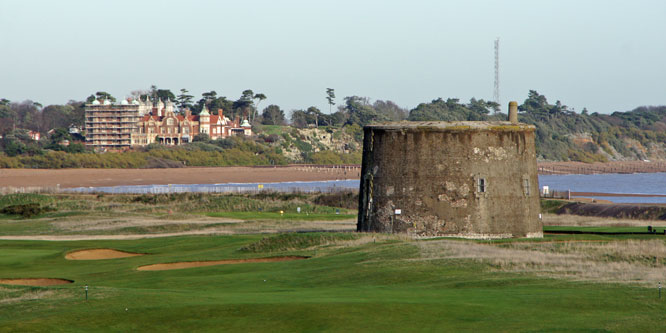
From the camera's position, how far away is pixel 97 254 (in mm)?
46500

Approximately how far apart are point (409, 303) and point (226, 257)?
19983 millimetres

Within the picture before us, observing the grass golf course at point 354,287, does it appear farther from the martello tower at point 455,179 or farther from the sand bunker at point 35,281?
the martello tower at point 455,179

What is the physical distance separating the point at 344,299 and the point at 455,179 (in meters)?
20.7

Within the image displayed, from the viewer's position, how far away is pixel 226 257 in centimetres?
4003

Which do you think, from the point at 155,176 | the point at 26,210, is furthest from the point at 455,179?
the point at 155,176

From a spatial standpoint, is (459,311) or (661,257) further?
(661,257)

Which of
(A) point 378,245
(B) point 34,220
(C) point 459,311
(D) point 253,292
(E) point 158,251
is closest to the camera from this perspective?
(C) point 459,311

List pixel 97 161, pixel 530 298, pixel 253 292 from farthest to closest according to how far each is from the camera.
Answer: pixel 97 161
pixel 253 292
pixel 530 298

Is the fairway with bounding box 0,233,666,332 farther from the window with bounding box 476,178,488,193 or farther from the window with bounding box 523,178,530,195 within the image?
the window with bounding box 523,178,530,195

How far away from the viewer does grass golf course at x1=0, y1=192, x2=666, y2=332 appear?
19672 mm

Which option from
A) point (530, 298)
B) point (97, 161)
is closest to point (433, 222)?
point (530, 298)

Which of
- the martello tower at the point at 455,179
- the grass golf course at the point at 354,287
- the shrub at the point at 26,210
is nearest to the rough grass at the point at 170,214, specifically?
the shrub at the point at 26,210

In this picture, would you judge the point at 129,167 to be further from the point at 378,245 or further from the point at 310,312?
the point at 310,312

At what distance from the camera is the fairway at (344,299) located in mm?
19391
